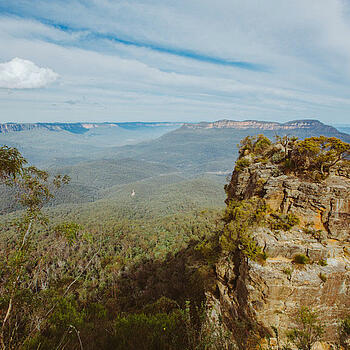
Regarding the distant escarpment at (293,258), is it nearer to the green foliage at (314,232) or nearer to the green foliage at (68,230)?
the green foliage at (314,232)

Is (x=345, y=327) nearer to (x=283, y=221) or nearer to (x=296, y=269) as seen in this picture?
(x=296, y=269)

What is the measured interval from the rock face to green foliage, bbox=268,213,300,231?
0.83ft

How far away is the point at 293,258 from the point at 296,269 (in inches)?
19.6

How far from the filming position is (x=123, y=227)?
60219mm

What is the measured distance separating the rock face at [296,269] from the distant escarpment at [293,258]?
39mm

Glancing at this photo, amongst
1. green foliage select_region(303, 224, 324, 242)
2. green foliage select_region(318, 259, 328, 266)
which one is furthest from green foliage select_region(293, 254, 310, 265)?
green foliage select_region(303, 224, 324, 242)

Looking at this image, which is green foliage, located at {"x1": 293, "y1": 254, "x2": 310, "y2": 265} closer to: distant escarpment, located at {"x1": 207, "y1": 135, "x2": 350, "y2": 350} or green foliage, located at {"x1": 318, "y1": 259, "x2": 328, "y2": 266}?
distant escarpment, located at {"x1": 207, "y1": 135, "x2": 350, "y2": 350}

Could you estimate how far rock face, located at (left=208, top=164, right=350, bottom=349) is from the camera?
9.10m

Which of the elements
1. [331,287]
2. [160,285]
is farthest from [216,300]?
[160,285]

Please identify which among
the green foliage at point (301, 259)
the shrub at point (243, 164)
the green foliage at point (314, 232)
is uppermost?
the shrub at point (243, 164)

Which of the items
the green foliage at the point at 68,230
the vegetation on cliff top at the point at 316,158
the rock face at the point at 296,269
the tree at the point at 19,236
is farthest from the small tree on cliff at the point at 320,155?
the tree at the point at 19,236

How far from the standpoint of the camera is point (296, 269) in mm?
9391

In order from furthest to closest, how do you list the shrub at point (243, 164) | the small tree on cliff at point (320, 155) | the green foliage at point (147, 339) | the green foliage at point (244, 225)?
the shrub at point (243, 164)
the small tree on cliff at point (320, 155)
the green foliage at point (244, 225)
the green foliage at point (147, 339)

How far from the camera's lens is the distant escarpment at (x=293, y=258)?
9.06m
